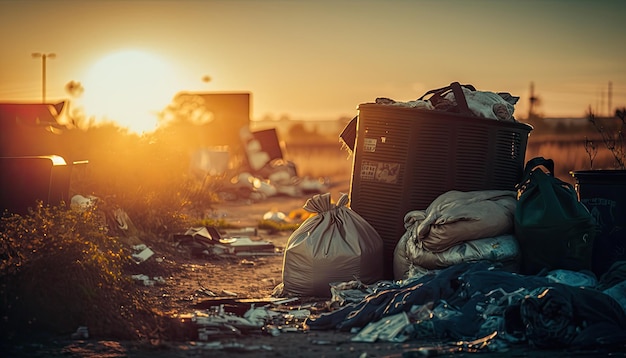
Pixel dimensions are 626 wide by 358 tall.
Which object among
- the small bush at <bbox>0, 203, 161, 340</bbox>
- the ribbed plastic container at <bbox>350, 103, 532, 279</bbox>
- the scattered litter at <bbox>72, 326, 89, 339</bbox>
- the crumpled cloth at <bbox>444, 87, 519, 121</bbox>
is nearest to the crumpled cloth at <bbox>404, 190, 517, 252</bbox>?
the ribbed plastic container at <bbox>350, 103, 532, 279</bbox>

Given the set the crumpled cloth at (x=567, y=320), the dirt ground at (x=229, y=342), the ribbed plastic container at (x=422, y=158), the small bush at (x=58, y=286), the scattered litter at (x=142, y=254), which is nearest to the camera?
the dirt ground at (x=229, y=342)

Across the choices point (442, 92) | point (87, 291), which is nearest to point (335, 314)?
point (87, 291)

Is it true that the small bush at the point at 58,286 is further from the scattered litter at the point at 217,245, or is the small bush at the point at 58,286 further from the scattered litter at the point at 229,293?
the scattered litter at the point at 217,245

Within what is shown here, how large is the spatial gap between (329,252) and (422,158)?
1.21 meters

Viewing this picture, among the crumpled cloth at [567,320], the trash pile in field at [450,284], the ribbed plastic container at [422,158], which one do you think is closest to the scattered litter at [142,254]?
the trash pile in field at [450,284]

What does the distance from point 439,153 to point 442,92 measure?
28.4 inches

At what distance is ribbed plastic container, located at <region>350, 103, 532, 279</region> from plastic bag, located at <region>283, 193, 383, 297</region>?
29 centimetres

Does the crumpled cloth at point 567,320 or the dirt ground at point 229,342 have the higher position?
the crumpled cloth at point 567,320

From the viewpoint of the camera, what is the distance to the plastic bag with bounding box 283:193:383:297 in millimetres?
7527

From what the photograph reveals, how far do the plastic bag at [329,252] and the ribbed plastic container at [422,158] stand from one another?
29cm

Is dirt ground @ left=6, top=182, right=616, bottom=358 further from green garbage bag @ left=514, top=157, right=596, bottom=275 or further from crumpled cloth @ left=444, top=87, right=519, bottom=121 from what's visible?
crumpled cloth @ left=444, top=87, right=519, bottom=121

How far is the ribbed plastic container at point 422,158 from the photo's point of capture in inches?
307

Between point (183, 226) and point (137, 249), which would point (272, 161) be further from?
point (137, 249)

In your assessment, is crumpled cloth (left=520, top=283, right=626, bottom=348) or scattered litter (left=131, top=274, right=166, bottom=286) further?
scattered litter (left=131, top=274, right=166, bottom=286)
